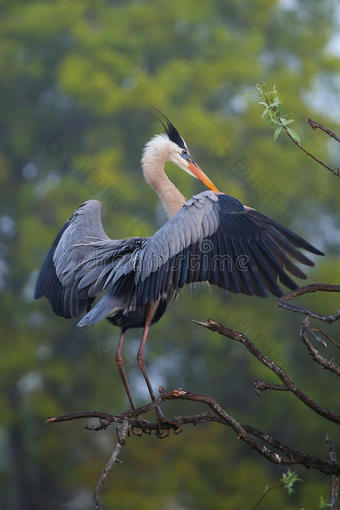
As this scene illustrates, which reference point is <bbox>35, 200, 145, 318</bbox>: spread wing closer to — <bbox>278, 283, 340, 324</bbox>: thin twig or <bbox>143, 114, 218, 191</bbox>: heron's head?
<bbox>143, 114, 218, 191</bbox>: heron's head

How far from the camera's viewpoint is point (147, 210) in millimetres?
16625

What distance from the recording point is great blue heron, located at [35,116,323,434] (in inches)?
163

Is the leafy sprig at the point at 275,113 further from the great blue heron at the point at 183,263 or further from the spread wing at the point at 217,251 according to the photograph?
the spread wing at the point at 217,251

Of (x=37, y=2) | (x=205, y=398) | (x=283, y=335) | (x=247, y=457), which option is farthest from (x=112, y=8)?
(x=205, y=398)

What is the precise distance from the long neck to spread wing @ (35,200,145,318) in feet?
1.59

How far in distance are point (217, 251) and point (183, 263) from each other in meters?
0.21

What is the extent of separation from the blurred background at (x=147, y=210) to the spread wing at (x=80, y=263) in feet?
19.5

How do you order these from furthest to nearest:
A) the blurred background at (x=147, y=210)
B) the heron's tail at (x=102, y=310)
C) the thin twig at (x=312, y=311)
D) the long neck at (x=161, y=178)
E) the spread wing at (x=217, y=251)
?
the blurred background at (x=147, y=210), the long neck at (x=161, y=178), the heron's tail at (x=102, y=310), the spread wing at (x=217, y=251), the thin twig at (x=312, y=311)

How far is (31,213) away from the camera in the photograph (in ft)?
55.3

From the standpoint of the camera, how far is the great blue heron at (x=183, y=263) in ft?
13.6

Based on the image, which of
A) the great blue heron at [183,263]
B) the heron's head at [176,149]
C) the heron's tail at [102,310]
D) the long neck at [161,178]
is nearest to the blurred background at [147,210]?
the heron's head at [176,149]

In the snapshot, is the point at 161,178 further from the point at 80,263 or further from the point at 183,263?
the point at 183,263

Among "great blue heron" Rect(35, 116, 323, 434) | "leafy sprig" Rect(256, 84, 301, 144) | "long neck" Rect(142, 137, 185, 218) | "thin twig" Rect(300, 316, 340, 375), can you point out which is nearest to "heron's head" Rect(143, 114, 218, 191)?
"long neck" Rect(142, 137, 185, 218)

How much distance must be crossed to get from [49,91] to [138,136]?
3269 mm
